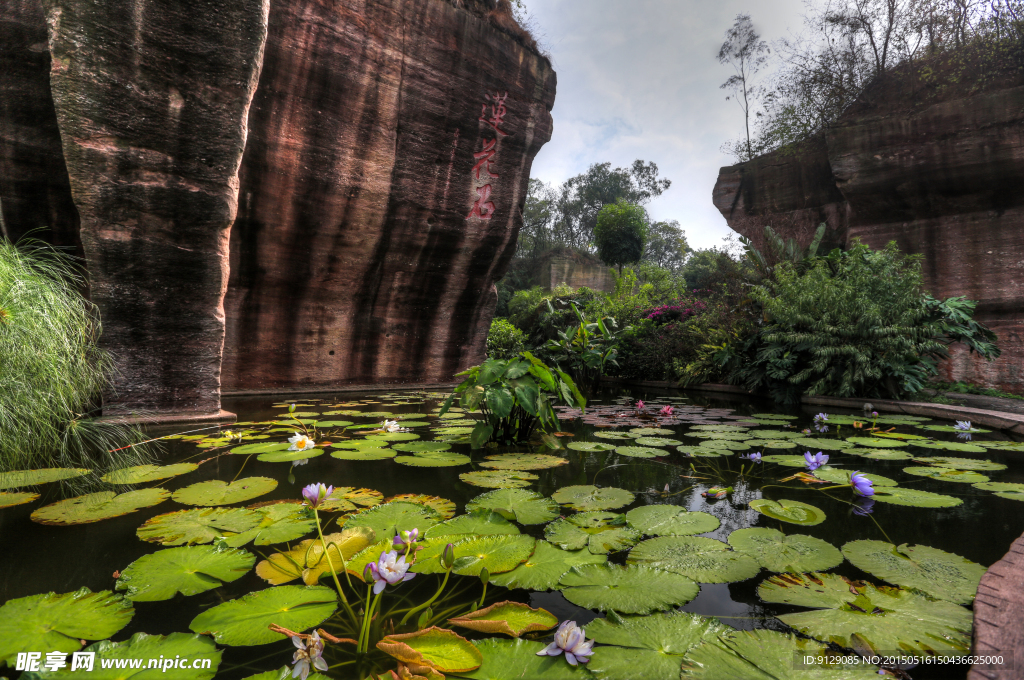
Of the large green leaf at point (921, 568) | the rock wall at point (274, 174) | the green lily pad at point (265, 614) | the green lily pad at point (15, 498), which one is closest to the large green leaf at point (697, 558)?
the large green leaf at point (921, 568)

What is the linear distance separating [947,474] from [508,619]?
7.22ft

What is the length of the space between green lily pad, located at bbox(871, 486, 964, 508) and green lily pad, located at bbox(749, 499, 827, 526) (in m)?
0.36

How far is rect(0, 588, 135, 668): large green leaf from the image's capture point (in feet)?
2.45

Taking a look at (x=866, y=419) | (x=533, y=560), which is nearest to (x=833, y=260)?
(x=866, y=419)

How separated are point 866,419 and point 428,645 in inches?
162

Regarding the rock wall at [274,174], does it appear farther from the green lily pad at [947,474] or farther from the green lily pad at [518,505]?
the green lily pad at [947,474]

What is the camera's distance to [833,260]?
238 inches

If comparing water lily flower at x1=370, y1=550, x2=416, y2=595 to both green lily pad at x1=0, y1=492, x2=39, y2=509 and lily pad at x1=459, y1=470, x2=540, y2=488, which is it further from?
green lily pad at x1=0, y1=492, x2=39, y2=509

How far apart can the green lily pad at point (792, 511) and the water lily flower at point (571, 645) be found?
40.8 inches

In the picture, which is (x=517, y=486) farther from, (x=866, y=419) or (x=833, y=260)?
(x=833, y=260)

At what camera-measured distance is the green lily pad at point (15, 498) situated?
59.2 inches

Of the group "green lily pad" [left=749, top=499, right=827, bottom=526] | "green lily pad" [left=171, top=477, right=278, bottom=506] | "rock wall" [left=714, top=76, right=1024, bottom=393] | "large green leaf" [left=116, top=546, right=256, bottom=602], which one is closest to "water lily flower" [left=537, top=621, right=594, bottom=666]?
"large green leaf" [left=116, top=546, right=256, bottom=602]

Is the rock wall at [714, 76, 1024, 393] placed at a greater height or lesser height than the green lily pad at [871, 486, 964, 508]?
greater

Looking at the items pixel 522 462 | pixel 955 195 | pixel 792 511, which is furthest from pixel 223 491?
pixel 955 195
